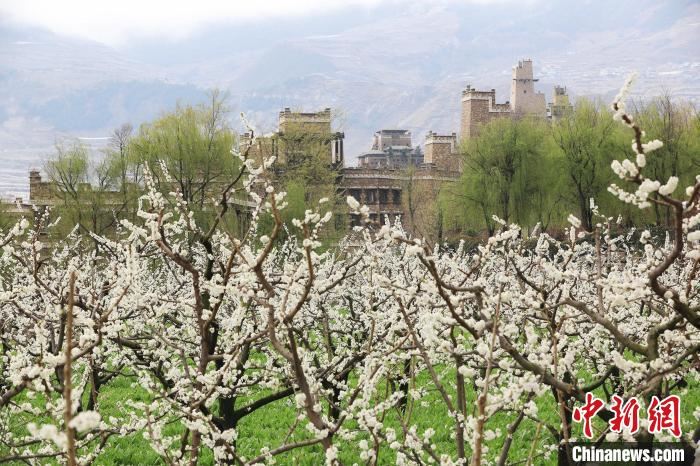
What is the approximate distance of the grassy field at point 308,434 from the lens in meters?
8.98

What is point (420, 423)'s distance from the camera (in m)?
10.6

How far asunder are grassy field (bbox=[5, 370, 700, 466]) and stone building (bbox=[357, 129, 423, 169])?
2794 inches

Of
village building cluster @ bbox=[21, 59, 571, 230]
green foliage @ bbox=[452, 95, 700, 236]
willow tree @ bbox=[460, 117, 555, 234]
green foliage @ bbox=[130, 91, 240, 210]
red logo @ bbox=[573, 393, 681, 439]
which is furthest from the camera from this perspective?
village building cluster @ bbox=[21, 59, 571, 230]

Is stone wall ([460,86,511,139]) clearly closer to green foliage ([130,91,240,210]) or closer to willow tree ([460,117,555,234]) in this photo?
willow tree ([460,117,555,234])

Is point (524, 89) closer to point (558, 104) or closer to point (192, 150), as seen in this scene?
point (558, 104)

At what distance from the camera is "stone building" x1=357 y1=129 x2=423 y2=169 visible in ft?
283

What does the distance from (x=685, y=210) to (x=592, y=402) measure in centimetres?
186

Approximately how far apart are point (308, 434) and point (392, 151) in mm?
79944

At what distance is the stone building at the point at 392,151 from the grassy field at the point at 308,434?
2794 inches

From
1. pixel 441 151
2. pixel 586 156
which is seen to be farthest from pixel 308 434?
pixel 441 151

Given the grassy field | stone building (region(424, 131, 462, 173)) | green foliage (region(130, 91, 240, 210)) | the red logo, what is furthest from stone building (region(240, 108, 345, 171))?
the red logo

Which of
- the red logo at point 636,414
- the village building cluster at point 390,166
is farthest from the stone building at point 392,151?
the red logo at point 636,414

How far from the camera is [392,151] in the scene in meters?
89.1

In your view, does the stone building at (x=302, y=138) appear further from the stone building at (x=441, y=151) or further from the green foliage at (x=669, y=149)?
the green foliage at (x=669, y=149)
